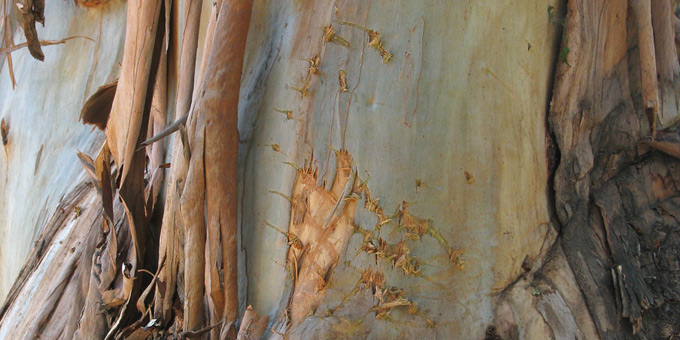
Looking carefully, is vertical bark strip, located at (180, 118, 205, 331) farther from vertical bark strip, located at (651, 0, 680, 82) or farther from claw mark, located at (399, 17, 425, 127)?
vertical bark strip, located at (651, 0, 680, 82)

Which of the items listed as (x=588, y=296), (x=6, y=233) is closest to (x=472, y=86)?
(x=588, y=296)

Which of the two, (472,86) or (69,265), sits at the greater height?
(472,86)

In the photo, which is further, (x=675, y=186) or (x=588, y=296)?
(x=675, y=186)

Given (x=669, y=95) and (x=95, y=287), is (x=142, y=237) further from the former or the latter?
(x=669, y=95)

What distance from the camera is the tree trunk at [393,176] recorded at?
110 cm

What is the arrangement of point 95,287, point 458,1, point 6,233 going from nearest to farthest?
point 458,1
point 95,287
point 6,233

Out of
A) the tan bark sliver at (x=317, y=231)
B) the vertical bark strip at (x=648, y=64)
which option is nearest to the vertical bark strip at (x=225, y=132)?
the tan bark sliver at (x=317, y=231)

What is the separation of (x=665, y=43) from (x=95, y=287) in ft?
5.33

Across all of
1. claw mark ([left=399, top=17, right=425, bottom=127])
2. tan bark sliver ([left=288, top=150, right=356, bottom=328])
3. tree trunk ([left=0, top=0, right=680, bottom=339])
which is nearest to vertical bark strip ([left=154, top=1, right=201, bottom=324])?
tree trunk ([left=0, top=0, right=680, bottom=339])

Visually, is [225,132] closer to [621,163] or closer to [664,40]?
[621,163]

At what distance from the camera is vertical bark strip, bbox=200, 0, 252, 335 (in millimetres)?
1124

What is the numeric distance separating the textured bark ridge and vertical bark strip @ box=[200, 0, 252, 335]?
30.5 inches

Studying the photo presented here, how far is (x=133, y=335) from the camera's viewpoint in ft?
3.86

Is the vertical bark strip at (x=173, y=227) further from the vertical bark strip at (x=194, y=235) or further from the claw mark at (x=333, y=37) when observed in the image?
the claw mark at (x=333, y=37)
